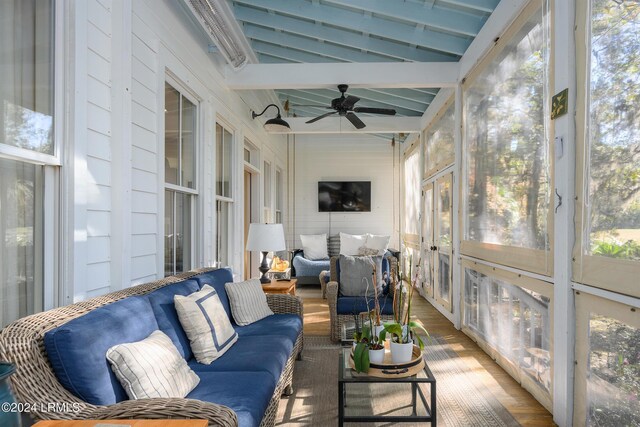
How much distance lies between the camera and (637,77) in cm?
172

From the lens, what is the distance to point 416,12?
3535 millimetres

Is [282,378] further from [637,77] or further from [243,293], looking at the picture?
[637,77]

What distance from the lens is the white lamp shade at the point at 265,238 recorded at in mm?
4000

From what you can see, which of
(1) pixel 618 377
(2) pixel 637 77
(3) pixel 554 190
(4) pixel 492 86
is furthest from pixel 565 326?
(4) pixel 492 86

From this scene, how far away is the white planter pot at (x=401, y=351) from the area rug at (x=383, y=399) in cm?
52

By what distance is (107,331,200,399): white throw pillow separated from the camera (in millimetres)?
1492

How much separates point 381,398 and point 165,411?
1756 mm

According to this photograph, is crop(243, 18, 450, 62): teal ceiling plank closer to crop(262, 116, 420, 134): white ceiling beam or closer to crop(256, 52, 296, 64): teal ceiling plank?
crop(256, 52, 296, 64): teal ceiling plank

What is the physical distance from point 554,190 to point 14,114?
273cm

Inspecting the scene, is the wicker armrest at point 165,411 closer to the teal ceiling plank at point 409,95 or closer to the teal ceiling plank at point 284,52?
the teal ceiling plank at point 284,52

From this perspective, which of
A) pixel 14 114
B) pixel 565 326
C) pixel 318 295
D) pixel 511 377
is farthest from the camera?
pixel 318 295

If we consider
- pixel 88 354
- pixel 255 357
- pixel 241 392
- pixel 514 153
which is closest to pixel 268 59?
pixel 514 153

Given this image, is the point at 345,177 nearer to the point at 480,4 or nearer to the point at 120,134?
the point at 480,4

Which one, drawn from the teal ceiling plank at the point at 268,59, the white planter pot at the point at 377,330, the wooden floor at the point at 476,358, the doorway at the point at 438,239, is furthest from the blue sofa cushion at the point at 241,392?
the teal ceiling plank at the point at 268,59
